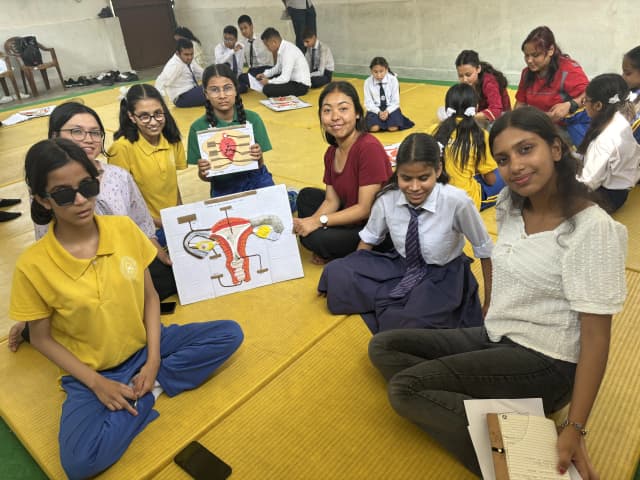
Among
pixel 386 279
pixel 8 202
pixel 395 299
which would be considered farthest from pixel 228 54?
pixel 395 299

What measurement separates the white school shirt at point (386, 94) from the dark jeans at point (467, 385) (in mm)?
4191

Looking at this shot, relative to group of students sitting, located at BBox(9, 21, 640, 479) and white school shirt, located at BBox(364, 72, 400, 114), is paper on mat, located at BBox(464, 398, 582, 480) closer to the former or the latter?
group of students sitting, located at BBox(9, 21, 640, 479)

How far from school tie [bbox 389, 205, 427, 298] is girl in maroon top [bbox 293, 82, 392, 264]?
1.69ft

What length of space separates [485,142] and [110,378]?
2.65 metres

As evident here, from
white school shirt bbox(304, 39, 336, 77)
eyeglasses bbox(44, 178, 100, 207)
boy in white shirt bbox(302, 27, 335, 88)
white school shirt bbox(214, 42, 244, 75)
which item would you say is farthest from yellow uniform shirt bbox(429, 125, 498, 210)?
white school shirt bbox(214, 42, 244, 75)

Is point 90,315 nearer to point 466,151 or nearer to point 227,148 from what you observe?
point 227,148

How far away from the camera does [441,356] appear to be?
74.9 inches

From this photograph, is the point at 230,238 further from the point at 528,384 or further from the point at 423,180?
the point at 528,384

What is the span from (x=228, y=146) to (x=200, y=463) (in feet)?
6.59

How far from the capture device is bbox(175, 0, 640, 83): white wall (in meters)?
6.01

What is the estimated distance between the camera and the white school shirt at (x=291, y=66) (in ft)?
23.7

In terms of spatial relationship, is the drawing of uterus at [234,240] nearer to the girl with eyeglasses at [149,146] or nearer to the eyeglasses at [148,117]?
the girl with eyeglasses at [149,146]

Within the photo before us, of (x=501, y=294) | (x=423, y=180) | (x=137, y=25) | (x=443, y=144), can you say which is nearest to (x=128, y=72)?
(x=137, y=25)

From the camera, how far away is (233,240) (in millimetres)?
2709
